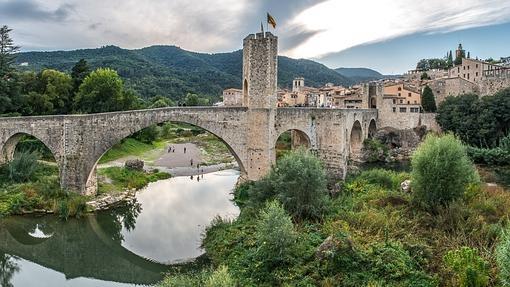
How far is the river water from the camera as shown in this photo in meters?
14.0

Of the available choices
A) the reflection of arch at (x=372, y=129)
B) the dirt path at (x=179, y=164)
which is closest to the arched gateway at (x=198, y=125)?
the dirt path at (x=179, y=164)

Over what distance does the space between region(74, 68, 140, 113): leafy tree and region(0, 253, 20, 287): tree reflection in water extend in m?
20.4

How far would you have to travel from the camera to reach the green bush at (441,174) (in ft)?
47.2

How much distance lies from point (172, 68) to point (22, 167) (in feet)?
411

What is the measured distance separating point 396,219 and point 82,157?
1472 cm

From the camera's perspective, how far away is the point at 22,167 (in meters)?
20.9

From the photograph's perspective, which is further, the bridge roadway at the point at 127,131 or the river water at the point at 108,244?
the bridge roadway at the point at 127,131

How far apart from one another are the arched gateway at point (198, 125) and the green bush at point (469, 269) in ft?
43.4

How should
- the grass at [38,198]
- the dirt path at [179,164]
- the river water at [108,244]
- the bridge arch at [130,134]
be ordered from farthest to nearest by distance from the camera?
the dirt path at [179,164]
the bridge arch at [130,134]
the grass at [38,198]
the river water at [108,244]

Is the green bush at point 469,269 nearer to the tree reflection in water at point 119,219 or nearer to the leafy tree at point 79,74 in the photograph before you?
the tree reflection in water at point 119,219

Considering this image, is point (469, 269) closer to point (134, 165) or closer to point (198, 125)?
point (198, 125)

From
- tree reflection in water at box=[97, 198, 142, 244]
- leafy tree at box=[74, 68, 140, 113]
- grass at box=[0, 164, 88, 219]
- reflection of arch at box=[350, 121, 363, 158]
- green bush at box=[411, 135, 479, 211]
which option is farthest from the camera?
reflection of arch at box=[350, 121, 363, 158]

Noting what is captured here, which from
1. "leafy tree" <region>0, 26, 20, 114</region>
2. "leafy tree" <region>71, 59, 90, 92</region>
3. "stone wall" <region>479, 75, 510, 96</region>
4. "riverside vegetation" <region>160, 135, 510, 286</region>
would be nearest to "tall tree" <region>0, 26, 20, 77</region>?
"leafy tree" <region>0, 26, 20, 114</region>

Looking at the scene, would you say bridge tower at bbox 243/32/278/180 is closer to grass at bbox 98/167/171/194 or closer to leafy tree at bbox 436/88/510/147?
grass at bbox 98/167/171/194
